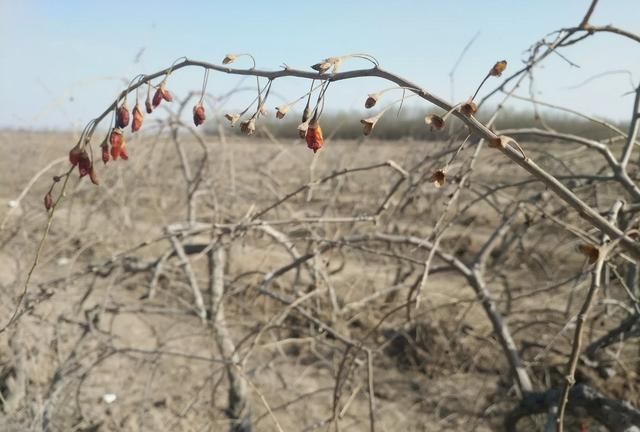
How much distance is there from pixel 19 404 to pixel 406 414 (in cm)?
178

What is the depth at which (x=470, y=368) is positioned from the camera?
328cm

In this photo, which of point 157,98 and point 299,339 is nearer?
point 157,98

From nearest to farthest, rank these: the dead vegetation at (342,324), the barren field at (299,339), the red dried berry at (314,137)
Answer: the red dried berry at (314,137) < the dead vegetation at (342,324) < the barren field at (299,339)

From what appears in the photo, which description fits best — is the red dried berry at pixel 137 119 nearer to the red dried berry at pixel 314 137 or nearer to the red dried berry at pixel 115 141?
the red dried berry at pixel 115 141

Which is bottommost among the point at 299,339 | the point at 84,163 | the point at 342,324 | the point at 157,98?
the point at 342,324

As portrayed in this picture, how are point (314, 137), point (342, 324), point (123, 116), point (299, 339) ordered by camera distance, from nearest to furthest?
point (314, 137) → point (123, 116) → point (299, 339) → point (342, 324)

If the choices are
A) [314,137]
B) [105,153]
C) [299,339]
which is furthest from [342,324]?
[314,137]

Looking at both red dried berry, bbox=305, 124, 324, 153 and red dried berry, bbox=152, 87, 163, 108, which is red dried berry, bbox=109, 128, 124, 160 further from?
red dried berry, bbox=305, 124, 324, 153

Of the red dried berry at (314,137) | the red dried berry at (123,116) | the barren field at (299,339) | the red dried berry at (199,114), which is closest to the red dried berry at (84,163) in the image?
the red dried berry at (123,116)

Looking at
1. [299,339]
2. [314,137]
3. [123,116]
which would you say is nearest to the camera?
[314,137]

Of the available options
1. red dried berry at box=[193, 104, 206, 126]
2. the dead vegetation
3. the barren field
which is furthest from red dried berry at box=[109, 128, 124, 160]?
the barren field

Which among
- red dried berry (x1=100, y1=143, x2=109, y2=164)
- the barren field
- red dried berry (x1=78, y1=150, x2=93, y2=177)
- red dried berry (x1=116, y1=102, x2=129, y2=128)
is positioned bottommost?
the barren field

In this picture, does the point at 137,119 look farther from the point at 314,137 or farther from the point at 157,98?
the point at 314,137

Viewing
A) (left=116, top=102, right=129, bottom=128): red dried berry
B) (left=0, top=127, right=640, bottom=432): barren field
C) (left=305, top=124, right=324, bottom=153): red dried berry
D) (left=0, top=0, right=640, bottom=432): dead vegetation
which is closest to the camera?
(left=305, top=124, right=324, bottom=153): red dried berry
